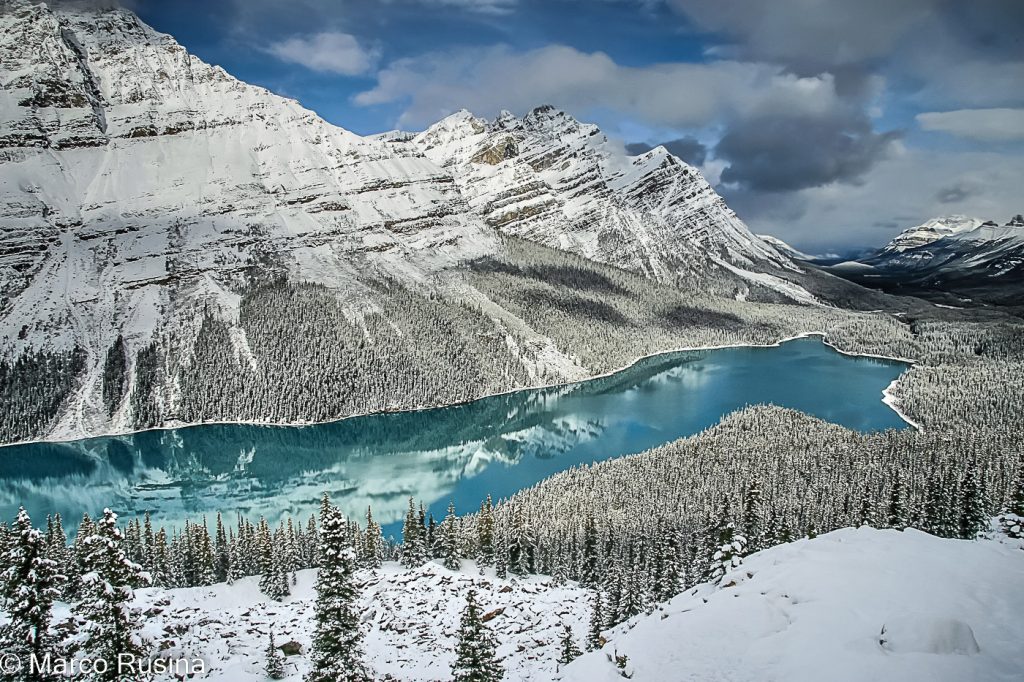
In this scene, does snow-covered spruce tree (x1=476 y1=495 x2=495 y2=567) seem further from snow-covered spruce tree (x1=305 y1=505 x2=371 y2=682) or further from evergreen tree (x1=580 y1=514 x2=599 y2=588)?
snow-covered spruce tree (x1=305 y1=505 x2=371 y2=682)

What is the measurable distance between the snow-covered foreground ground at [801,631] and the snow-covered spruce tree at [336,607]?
1068 centimetres

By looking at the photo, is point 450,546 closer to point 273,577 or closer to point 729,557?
point 273,577

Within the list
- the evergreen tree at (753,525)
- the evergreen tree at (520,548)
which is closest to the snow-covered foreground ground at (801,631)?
the evergreen tree at (753,525)

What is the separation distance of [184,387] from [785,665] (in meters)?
179

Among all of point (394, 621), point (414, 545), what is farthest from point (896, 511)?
point (414, 545)

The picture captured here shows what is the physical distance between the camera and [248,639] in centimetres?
5125

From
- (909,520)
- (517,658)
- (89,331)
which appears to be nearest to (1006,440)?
(909,520)

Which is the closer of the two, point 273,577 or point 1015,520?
point 1015,520

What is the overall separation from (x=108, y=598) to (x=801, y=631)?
25418mm

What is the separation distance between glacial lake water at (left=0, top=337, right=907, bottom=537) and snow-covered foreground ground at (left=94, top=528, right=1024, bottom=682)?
176ft

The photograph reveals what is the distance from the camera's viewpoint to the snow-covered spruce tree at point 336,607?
97.3 ft

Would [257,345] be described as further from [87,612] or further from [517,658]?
[87,612]

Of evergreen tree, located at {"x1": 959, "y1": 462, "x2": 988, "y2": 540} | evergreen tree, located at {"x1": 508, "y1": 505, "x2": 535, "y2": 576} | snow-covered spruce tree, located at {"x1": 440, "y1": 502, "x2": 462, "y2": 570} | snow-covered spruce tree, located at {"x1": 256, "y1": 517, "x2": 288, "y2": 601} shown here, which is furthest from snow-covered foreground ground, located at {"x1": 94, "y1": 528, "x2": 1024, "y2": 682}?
evergreen tree, located at {"x1": 959, "y1": 462, "x2": 988, "y2": 540}

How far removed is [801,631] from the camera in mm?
23516
